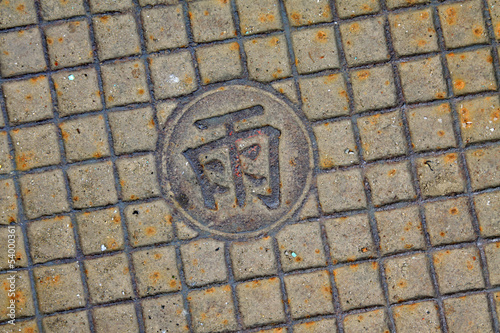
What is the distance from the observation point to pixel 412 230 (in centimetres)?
253

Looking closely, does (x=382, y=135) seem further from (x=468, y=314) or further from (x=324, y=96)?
(x=468, y=314)

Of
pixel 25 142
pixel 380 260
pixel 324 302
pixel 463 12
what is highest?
pixel 463 12

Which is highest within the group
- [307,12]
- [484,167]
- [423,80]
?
[307,12]

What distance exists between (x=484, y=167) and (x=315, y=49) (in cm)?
126

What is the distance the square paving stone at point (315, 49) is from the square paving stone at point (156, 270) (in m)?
1.39

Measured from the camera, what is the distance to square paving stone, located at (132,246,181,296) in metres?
2.52

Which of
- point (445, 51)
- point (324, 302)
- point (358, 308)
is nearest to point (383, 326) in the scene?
point (358, 308)

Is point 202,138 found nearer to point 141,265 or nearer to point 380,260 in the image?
point 141,265

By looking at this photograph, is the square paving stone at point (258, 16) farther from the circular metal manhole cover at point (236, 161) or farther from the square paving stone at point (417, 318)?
the square paving stone at point (417, 318)

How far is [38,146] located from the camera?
8.25 ft

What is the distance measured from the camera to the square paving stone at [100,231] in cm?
252

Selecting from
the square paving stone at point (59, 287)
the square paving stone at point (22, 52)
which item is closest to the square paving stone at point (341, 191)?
the square paving stone at point (59, 287)

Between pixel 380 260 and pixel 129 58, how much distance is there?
1.96m

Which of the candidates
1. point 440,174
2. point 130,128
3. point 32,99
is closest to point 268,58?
point 130,128
